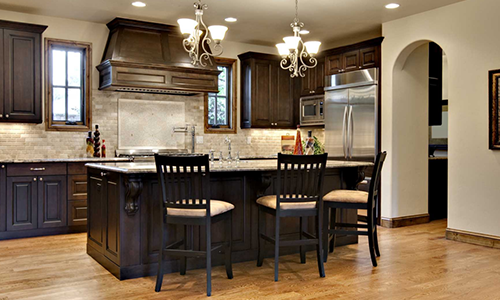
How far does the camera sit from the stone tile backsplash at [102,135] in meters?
5.95

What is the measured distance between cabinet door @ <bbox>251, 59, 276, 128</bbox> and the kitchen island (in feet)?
9.70

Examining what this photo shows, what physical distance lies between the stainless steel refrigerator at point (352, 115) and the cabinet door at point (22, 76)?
3794mm

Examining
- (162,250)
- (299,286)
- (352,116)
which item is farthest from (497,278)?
(352,116)

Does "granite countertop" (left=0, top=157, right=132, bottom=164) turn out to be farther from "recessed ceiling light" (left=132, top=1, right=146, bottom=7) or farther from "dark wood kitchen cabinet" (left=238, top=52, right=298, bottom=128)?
"dark wood kitchen cabinet" (left=238, top=52, right=298, bottom=128)

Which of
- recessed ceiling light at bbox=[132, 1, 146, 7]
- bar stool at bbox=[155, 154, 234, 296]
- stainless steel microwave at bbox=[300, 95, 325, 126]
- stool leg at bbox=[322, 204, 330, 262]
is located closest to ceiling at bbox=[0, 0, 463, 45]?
recessed ceiling light at bbox=[132, 1, 146, 7]

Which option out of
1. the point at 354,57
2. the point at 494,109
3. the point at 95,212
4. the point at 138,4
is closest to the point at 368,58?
the point at 354,57

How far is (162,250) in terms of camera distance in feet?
11.5

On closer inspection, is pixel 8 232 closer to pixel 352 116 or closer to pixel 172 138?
pixel 172 138

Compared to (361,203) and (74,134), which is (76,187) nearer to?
(74,134)

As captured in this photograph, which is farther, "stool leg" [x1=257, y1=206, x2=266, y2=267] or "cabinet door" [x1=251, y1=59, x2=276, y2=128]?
"cabinet door" [x1=251, y1=59, x2=276, y2=128]

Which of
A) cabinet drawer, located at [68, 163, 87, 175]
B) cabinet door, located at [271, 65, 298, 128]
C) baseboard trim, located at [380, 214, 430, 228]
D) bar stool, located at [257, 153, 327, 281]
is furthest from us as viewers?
cabinet door, located at [271, 65, 298, 128]

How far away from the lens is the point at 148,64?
608cm

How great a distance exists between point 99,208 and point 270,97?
155 inches

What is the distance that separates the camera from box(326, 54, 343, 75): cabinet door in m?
6.82
